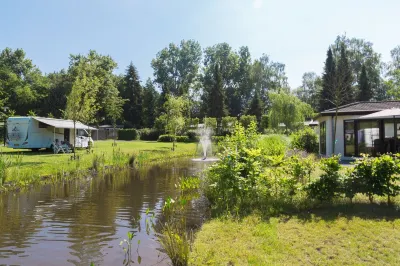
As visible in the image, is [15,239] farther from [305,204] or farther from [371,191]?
[371,191]

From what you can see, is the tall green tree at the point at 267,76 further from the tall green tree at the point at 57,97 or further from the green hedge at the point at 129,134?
the tall green tree at the point at 57,97

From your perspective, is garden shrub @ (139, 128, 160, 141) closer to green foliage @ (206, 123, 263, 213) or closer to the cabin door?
the cabin door

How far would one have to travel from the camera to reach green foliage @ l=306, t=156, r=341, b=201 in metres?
6.68

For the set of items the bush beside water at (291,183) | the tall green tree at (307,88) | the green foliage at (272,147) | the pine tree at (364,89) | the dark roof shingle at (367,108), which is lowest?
the bush beside water at (291,183)

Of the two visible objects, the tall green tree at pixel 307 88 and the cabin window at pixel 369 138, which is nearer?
the cabin window at pixel 369 138

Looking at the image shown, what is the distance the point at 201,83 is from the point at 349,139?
5481 cm

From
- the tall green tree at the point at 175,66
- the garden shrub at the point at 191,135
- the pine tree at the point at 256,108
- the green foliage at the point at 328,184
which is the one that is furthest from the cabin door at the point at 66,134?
the tall green tree at the point at 175,66

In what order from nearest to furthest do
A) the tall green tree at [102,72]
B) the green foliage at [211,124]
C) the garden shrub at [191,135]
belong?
1. the garden shrub at [191,135]
2. the green foliage at [211,124]
3. the tall green tree at [102,72]

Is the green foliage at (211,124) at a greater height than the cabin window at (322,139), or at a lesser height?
greater

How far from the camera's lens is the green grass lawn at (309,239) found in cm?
450

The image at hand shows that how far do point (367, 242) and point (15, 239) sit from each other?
6.21 m

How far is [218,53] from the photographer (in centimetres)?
7050

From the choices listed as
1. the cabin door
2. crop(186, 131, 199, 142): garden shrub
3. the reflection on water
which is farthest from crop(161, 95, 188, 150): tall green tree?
the reflection on water

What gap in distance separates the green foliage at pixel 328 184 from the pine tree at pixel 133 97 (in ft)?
174
